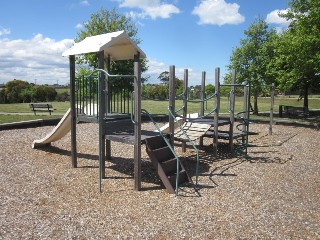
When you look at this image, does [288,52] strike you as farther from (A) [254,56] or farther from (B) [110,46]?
(B) [110,46]

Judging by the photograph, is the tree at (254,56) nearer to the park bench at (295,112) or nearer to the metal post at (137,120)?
the park bench at (295,112)

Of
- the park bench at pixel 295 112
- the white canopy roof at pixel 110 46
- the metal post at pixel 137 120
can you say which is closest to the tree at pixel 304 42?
the park bench at pixel 295 112

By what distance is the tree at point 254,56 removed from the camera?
68.6ft

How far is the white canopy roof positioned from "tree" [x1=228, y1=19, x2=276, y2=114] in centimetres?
1494

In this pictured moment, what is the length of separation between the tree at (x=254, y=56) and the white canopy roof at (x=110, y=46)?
49.0 feet

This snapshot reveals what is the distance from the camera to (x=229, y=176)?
660 centimetres

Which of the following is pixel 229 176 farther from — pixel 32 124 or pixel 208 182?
pixel 32 124

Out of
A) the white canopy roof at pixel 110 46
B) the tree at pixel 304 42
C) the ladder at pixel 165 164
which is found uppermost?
the tree at pixel 304 42

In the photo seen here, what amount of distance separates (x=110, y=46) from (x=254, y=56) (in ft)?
55.7

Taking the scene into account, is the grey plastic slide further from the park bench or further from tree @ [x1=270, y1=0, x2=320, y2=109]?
the park bench

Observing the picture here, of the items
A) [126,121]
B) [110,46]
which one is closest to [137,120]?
[126,121]

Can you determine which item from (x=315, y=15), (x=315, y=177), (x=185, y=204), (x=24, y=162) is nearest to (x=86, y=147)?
(x=24, y=162)

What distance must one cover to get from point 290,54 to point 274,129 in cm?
351

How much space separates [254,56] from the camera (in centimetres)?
2166
